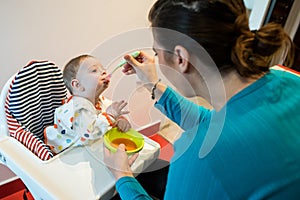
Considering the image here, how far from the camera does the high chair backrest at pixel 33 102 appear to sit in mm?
827

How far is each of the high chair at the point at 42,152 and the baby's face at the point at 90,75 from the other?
81 millimetres

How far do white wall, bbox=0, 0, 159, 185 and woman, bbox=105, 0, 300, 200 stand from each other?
328 millimetres

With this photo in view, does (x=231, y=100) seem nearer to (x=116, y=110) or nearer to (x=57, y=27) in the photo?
(x=116, y=110)

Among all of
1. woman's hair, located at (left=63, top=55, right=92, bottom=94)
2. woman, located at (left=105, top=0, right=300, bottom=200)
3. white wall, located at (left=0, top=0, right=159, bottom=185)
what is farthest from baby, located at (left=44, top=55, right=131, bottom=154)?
woman, located at (left=105, top=0, right=300, bottom=200)

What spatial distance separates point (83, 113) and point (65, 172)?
0.19 metres

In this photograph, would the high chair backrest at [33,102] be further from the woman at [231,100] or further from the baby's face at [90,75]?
the woman at [231,100]

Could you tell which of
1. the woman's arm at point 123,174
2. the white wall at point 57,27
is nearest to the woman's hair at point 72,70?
the white wall at point 57,27

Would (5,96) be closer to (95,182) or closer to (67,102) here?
(67,102)

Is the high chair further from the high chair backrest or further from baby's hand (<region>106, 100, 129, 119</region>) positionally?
baby's hand (<region>106, 100, 129, 119</region>)

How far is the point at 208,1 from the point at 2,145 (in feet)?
2.36

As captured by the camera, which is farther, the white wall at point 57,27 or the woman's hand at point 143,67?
the white wall at point 57,27

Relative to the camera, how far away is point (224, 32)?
1.79 feet

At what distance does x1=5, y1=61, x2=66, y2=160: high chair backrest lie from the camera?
2.71 ft

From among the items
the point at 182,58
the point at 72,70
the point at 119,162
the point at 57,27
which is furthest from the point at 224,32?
the point at 57,27
